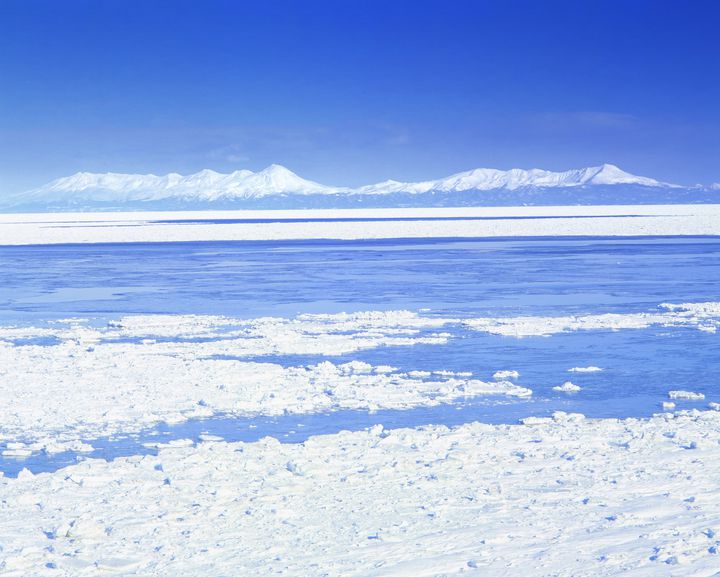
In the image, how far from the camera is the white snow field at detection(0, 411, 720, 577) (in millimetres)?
5117

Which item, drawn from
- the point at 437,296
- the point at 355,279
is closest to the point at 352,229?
the point at 355,279

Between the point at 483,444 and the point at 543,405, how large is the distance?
1.60 metres

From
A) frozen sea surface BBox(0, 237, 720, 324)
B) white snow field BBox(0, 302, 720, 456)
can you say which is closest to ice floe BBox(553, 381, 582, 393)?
white snow field BBox(0, 302, 720, 456)

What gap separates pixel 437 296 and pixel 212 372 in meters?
8.40

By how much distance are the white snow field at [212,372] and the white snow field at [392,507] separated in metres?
1.24

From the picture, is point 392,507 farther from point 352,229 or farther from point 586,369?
point 352,229

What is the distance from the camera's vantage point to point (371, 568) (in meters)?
5.03

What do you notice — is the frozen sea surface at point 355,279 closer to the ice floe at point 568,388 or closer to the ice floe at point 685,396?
the ice floe at point 568,388

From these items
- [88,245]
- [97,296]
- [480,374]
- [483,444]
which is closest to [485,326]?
[480,374]

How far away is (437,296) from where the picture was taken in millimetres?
18281

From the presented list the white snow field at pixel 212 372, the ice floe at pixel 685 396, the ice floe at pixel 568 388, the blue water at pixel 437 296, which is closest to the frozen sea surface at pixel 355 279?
the blue water at pixel 437 296

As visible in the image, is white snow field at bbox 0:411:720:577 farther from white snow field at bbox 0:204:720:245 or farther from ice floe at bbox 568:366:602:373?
white snow field at bbox 0:204:720:245

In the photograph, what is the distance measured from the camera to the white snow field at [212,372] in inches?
341

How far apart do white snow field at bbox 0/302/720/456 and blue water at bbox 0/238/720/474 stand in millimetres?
341
